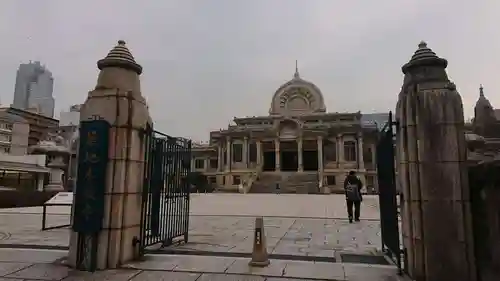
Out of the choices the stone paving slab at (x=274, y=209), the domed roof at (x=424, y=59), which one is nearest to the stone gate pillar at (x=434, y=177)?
the domed roof at (x=424, y=59)

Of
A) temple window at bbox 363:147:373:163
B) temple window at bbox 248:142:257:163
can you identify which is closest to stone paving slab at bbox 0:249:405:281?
temple window at bbox 248:142:257:163

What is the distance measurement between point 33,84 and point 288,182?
257 ft

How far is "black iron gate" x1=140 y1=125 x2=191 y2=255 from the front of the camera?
6289 millimetres

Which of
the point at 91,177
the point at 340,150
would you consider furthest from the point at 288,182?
the point at 91,177

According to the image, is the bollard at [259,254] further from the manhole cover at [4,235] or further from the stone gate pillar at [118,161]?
the manhole cover at [4,235]

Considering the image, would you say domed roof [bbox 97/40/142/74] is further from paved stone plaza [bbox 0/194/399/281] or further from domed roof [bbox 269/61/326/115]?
domed roof [bbox 269/61/326/115]

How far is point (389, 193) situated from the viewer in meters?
6.08

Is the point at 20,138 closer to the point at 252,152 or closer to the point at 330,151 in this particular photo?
the point at 252,152

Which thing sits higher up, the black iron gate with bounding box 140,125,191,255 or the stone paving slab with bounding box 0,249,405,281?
the black iron gate with bounding box 140,125,191,255

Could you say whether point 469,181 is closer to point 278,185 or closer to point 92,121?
point 92,121

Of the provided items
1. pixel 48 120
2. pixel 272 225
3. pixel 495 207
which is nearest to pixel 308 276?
pixel 495 207

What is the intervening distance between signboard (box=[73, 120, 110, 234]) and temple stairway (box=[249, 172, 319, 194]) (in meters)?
32.0

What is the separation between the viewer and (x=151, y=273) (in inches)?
198

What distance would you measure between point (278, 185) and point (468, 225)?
33.7 m
